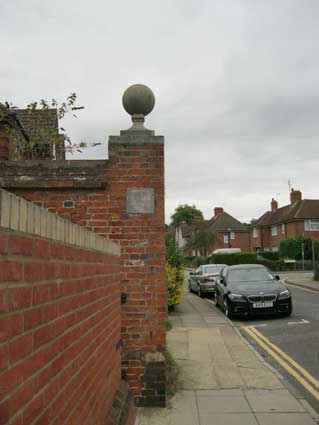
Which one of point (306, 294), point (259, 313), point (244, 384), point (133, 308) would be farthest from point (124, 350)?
point (306, 294)

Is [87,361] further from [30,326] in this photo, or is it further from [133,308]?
[133,308]

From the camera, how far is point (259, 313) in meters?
12.6

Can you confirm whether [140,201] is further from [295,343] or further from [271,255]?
[271,255]

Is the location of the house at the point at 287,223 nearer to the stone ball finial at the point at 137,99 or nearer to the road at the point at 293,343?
the road at the point at 293,343

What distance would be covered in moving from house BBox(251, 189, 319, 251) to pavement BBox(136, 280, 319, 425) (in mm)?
47382

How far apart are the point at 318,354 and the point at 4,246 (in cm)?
776

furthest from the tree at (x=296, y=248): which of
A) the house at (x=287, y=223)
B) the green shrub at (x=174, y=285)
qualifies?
the green shrub at (x=174, y=285)

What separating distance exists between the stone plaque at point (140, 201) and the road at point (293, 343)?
3051 millimetres

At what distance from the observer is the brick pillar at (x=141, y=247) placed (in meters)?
5.49

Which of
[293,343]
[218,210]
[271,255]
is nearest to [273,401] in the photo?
[293,343]

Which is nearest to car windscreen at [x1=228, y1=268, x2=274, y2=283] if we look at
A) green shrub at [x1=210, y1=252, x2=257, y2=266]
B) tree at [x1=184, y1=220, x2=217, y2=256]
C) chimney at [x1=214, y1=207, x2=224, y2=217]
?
green shrub at [x1=210, y1=252, x2=257, y2=266]

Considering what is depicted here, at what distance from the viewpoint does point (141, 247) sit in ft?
18.6

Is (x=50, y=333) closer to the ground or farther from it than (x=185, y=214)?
closer to the ground

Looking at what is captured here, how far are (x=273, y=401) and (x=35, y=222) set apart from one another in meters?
4.59
